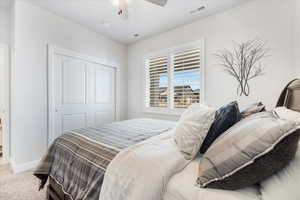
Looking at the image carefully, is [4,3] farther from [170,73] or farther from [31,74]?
[170,73]

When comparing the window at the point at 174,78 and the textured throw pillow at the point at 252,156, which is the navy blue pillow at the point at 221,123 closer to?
the textured throw pillow at the point at 252,156

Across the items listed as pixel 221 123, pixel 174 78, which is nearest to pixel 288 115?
pixel 221 123

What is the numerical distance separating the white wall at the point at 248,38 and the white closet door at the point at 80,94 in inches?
69.6

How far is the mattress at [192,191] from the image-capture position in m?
0.66

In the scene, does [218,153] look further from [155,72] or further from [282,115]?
[155,72]

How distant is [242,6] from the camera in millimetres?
2496

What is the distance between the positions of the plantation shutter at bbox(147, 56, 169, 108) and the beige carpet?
2647mm

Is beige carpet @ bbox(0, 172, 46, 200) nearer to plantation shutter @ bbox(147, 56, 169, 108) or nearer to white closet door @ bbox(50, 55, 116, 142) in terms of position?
white closet door @ bbox(50, 55, 116, 142)

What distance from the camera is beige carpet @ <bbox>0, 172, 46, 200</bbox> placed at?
1875mm

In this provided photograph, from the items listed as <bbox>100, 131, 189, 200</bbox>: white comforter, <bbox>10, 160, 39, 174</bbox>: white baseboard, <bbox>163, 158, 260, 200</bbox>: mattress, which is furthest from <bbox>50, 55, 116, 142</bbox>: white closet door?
<bbox>163, 158, 260, 200</bbox>: mattress

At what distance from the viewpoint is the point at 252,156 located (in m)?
0.65

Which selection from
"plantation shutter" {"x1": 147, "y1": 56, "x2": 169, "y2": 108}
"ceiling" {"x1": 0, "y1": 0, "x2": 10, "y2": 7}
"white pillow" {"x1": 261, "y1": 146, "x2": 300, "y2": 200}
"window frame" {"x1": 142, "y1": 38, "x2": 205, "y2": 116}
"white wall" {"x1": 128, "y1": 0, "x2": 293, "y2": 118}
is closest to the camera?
"white pillow" {"x1": 261, "y1": 146, "x2": 300, "y2": 200}

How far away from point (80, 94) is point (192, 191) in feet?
10.5

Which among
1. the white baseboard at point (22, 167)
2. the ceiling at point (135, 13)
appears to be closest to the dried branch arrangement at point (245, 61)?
the ceiling at point (135, 13)
